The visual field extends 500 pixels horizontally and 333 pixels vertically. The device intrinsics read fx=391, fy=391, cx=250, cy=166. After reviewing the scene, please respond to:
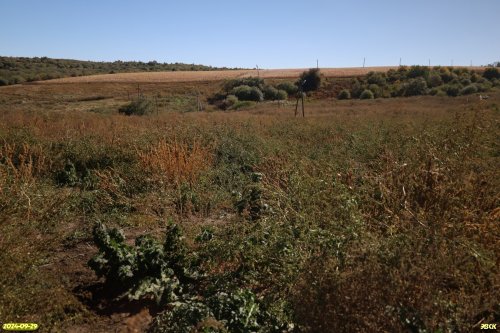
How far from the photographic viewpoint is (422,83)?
4466cm

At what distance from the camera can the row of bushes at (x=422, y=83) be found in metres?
41.8

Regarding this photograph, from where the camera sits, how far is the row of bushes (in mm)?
41781

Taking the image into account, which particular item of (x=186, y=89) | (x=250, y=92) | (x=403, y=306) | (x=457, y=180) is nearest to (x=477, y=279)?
(x=403, y=306)

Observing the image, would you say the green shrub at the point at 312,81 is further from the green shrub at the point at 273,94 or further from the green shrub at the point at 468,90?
the green shrub at the point at 468,90

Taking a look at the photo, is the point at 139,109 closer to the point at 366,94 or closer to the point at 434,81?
the point at 366,94

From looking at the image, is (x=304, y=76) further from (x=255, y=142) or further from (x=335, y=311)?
(x=335, y=311)

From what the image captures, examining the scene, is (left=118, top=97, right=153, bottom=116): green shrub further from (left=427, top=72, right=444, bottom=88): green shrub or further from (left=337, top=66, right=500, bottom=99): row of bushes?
(left=427, top=72, right=444, bottom=88): green shrub

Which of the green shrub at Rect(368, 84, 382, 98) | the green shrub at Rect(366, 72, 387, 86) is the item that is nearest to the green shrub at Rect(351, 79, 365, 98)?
the green shrub at Rect(368, 84, 382, 98)

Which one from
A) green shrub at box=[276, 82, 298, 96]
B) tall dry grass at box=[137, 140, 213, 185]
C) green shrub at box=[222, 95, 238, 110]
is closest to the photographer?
tall dry grass at box=[137, 140, 213, 185]

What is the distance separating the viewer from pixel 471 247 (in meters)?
2.96

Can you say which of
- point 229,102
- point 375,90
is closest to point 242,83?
point 229,102

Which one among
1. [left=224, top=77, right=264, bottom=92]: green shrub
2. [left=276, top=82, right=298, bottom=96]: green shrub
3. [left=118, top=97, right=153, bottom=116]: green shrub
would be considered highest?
[left=224, top=77, right=264, bottom=92]: green shrub

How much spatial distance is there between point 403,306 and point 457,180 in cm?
218

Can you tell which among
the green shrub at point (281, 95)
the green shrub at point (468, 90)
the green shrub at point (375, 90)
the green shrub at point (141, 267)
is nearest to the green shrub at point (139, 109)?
the green shrub at point (281, 95)
